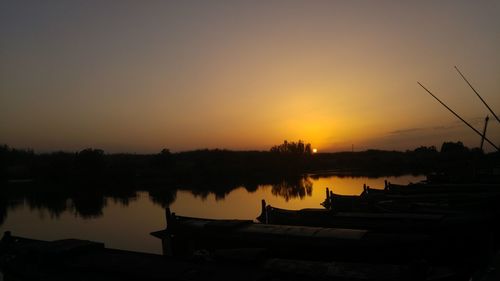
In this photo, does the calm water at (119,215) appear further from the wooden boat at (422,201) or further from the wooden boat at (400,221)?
the wooden boat at (422,201)

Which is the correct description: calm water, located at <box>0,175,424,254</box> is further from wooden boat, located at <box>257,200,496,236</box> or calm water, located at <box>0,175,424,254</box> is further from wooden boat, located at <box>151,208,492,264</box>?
wooden boat, located at <box>257,200,496,236</box>

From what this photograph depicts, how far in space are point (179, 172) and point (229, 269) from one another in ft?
313

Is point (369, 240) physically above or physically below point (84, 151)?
below

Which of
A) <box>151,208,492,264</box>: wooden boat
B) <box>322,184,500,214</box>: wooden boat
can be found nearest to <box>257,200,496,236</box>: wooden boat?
<box>151,208,492,264</box>: wooden boat

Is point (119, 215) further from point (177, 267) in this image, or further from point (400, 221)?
point (177, 267)

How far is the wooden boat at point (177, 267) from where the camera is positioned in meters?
11.4

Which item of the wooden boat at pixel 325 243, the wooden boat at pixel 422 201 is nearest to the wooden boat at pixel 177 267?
the wooden boat at pixel 325 243

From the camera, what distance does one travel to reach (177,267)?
40.8 feet

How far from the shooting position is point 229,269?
39.8 ft

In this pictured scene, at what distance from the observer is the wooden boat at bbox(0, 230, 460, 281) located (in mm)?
11441

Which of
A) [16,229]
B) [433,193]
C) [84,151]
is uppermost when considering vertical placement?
[84,151]

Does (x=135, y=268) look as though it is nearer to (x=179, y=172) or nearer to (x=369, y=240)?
(x=369, y=240)

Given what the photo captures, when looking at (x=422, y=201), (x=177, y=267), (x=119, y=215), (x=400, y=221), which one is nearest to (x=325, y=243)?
(x=400, y=221)

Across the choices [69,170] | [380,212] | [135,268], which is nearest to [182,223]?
[135,268]
